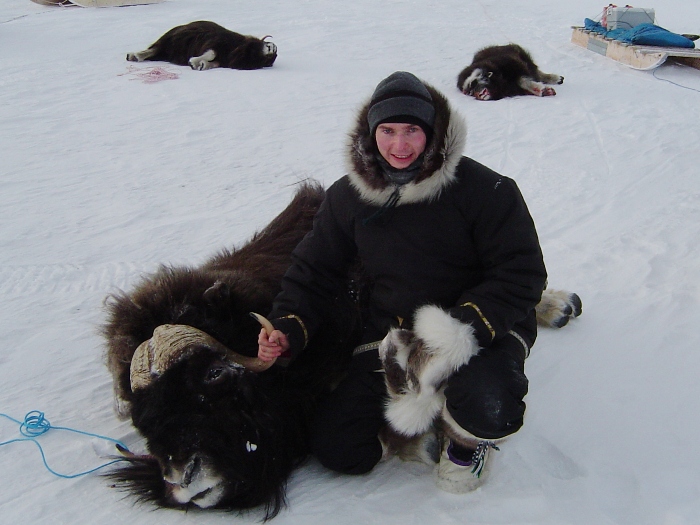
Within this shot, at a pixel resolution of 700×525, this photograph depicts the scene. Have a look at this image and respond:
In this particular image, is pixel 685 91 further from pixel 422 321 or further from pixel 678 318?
pixel 422 321

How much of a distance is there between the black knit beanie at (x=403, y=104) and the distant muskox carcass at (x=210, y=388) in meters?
0.75

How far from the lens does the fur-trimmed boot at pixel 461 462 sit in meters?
1.84

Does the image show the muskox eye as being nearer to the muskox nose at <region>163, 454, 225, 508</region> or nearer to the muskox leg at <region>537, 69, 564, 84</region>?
the muskox nose at <region>163, 454, 225, 508</region>

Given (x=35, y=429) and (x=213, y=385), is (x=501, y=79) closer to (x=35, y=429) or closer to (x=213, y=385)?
(x=213, y=385)

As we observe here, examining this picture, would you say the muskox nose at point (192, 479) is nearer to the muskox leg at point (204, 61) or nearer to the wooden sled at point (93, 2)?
the muskox leg at point (204, 61)

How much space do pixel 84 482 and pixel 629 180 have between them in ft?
14.2

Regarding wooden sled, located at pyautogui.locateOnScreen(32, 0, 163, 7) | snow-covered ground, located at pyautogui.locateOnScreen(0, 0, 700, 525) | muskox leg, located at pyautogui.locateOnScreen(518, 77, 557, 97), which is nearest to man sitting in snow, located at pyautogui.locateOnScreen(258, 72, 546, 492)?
snow-covered ground, located at pyautogui.locateOnScreen(0, 0, 700, 525)

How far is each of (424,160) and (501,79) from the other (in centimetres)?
592

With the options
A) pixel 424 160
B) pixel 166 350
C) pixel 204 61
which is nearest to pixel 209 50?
pixel 204 61

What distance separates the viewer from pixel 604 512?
1.79 meters

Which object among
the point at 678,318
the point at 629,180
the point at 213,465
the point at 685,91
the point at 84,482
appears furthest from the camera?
the point at 685,91

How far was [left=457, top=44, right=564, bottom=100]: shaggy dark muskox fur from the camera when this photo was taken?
7.22 meters

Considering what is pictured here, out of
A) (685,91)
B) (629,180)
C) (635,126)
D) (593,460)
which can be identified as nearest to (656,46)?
(685,91)

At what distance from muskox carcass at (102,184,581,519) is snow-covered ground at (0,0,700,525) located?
0.10 metres
